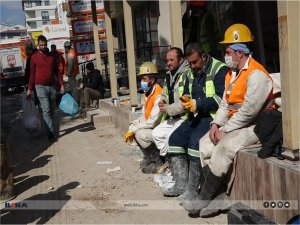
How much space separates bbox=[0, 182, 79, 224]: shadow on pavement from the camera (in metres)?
4.61

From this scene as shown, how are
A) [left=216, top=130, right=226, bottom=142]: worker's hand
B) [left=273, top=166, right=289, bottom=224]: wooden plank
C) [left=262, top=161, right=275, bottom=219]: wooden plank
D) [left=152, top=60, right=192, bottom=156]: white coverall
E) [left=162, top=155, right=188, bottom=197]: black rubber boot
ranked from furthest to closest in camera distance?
[left=152, top=60, right=192, bottom=156]: white coverall < [left=162, top=155, right=188, bottom=197]: black rubber boot < [left=216, top=130, right=226, bottom=142]: worker's hand < [left=262, top=161, right=275, bottom=219]: wooden plank < [left=273, top=166, right=289, bottom=224]: wooden plank

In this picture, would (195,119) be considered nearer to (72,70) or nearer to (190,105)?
(190,105)

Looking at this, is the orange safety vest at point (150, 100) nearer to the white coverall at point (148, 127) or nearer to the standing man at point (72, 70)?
the white coverall at point (148, 127)

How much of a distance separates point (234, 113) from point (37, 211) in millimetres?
2450

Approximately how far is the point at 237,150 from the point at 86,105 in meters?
7.69

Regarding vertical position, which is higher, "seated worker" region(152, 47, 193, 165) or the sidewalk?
"seated worker" region(152, 47, 193, 165)

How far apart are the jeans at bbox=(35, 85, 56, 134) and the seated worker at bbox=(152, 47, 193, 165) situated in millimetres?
3513

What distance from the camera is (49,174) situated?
6.37 m

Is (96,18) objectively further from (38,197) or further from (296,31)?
(296,31)

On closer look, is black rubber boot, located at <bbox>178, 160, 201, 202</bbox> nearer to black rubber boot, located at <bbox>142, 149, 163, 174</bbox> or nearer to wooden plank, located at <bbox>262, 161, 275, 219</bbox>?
wooden plank, located at <bbox>262, 161, 275, 219</bbox>

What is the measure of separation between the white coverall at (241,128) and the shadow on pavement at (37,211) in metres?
1.86

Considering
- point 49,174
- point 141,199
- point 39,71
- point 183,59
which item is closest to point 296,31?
point 183,59

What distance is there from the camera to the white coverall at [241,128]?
3946 mm

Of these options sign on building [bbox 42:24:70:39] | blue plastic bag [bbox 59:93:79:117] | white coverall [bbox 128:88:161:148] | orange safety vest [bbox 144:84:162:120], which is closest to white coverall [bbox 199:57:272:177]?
white coverall [bbox 128:88:161:148]
